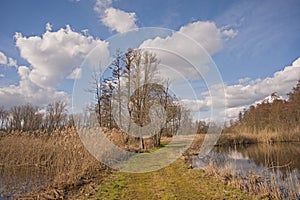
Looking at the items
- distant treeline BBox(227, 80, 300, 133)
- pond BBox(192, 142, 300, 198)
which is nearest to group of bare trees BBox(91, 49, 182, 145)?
pond BBox(192, 142, 300, 198)

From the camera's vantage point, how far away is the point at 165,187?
651cm

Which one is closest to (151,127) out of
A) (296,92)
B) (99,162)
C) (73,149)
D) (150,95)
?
(150,95)

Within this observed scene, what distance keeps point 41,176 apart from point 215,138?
1724cm

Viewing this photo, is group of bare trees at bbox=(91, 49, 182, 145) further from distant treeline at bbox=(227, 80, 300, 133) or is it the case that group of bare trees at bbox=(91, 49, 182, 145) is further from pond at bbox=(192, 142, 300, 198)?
distant treeline at bbox=(227, 80, 300, 133)

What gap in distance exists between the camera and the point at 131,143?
656 inches

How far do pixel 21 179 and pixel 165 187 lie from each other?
16.2ft

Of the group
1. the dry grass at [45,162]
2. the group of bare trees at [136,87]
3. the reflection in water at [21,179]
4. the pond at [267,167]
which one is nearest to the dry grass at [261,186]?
the pond at [267,167]

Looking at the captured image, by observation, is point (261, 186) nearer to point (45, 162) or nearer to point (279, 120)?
point (45, 162)

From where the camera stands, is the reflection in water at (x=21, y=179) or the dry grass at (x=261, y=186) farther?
the reflection in water at (x=21, y=179)

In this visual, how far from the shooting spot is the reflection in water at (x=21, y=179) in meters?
6.70

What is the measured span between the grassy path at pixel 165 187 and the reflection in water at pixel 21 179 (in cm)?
202

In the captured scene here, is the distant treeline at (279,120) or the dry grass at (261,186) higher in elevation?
the distant treeline at (279,120)

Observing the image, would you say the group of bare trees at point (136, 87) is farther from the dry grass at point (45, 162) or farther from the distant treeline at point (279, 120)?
the distant treeline at point (279, 120)

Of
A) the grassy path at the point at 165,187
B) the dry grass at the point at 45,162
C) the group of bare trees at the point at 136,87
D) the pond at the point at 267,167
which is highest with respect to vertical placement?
the group of bare trees at the point at 136,87
